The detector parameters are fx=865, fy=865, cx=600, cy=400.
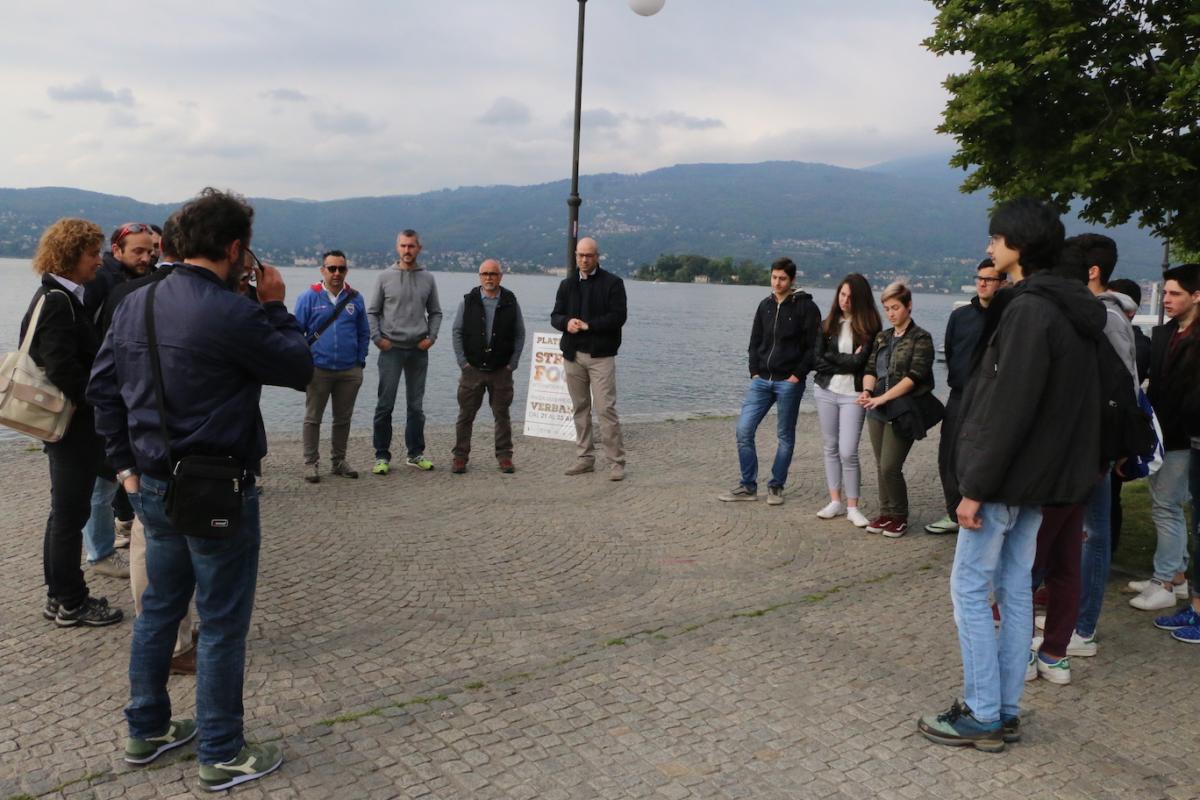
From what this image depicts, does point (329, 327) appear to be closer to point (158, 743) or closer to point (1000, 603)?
point (158, 743)

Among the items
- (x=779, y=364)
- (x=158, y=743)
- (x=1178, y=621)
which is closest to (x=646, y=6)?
(x=779, y=364)

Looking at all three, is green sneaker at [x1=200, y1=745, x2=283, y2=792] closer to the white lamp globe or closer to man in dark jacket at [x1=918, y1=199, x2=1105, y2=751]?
man in dark jacket at [x1=918, y1=199, x2=1105, y2=751]

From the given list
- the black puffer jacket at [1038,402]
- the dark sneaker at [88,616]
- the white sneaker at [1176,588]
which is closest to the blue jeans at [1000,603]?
the black puffer jacket at [1038,402]

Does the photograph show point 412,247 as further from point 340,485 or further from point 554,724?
point 554,724

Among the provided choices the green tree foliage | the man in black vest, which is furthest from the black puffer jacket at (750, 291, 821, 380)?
the man in black vest

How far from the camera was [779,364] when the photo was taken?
24.8 feet

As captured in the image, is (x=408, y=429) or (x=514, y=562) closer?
(x=514, y=562)

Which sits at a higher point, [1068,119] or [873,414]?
[1068,119]

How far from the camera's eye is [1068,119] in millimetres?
6121

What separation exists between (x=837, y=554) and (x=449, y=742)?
3.68m

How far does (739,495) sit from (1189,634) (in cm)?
371

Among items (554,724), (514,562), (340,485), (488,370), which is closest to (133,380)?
(554,724)

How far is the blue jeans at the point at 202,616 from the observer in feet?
10.0

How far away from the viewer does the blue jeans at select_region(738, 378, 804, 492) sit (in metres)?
7.59
